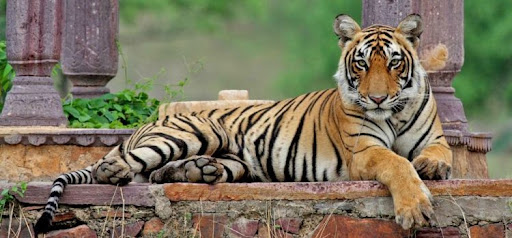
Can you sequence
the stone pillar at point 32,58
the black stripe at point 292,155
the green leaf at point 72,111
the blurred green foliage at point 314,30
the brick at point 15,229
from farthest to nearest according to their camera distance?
1. the blurred green foliage at point 314,30
2. the green leaf at point 72,111
3. the stone pillar at point 32,58
4. the black stripe at point 292,155
5. the brick at point 15,229

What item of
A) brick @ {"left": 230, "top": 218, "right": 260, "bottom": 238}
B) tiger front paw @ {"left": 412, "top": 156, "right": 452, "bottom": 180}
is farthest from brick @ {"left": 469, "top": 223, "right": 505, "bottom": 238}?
brick @ {"left": 230, "top": 218, "right": 260, "bottom": 238}

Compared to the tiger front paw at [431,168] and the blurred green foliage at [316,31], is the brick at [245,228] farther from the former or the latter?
the blurred green foliage at [316,31]

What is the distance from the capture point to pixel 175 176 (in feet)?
25.9

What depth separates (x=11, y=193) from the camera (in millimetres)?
7879

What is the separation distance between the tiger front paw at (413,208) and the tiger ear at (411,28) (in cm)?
133

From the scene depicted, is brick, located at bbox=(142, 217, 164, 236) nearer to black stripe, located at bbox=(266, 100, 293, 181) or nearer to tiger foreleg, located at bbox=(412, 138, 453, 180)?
black stripe, located at bbox=(266, 100, 293, 181)

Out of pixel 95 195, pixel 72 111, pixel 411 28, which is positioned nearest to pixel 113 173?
pixel 95 195

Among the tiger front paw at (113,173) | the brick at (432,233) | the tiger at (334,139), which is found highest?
the tiger at (334,139)

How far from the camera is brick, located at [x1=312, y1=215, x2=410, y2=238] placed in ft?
24.6

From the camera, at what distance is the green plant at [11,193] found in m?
7.83

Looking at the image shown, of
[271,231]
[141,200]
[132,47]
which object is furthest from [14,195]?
[132,47]

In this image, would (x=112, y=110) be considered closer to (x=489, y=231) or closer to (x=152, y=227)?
(x=152, y=227)

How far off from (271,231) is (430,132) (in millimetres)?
1268

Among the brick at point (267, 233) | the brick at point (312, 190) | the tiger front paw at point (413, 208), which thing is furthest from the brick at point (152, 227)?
the tiger front paw at point (413, 208)
